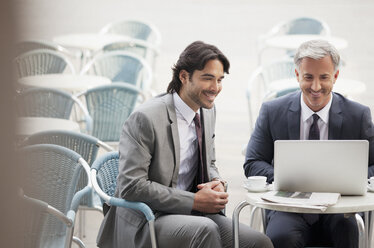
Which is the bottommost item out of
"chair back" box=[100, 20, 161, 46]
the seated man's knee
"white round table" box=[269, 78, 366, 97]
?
the seated man's knee

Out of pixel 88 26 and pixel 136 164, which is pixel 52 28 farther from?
pixel 136 164

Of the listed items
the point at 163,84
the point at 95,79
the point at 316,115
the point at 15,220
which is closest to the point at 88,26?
the point at 163,84

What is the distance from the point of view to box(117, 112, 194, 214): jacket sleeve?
2.56 m

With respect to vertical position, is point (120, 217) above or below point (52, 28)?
below

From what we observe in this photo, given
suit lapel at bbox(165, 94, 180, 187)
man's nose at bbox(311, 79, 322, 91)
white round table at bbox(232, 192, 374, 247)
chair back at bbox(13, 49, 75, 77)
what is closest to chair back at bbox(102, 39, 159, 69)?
chair back at bbox(13, 49, 75, 77)

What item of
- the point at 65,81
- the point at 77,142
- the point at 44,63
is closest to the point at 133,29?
the point at 44,63

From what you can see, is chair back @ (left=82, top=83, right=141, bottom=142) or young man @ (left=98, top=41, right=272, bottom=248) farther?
chair back @ (left=82, top=83, right=141, bottom=142)

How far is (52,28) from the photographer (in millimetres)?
12008

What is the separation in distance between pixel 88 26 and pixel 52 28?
0.69m

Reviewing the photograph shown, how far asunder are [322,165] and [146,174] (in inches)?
28.3

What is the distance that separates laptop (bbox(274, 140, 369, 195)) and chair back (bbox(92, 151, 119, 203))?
2.59 ft

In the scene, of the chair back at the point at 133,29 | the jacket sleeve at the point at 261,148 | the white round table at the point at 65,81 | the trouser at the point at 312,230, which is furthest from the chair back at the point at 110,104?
the chair back at the point at 133,29

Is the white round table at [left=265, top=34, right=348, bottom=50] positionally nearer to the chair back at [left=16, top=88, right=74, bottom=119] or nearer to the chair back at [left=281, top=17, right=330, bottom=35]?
the chair back at [left=281, top=17, right=330, bottom=35]

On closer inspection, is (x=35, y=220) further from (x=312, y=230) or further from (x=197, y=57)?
(x=312, y=230)
